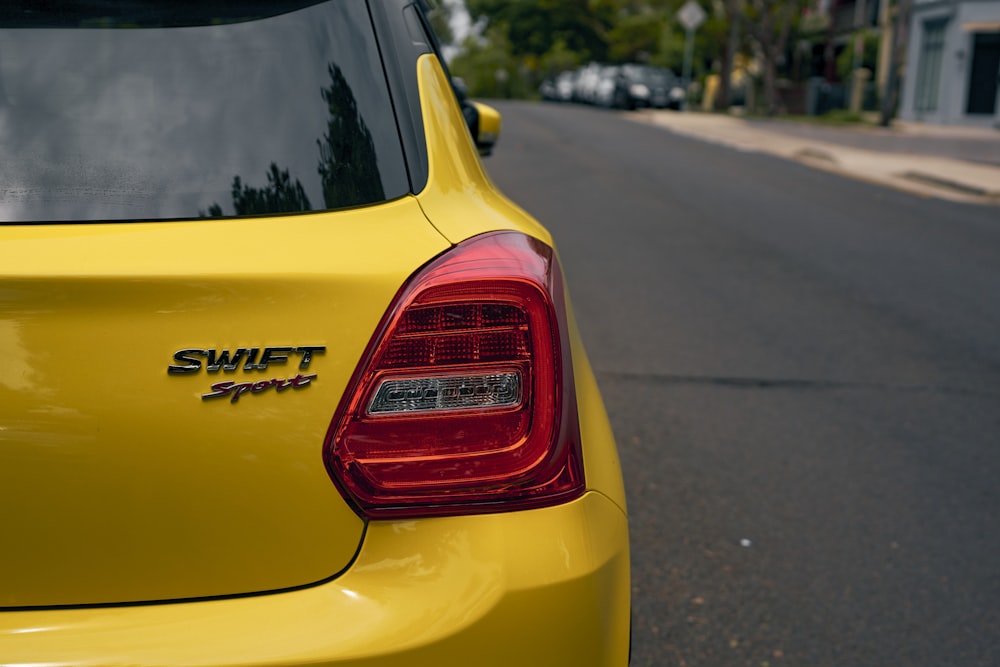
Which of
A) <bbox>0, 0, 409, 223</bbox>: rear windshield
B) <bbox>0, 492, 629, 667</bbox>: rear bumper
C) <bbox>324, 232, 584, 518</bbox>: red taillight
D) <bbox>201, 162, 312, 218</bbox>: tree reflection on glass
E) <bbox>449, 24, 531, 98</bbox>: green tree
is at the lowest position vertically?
<bbox>449, 24, 531, 98</bbox>: green tree

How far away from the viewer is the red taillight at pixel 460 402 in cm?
156

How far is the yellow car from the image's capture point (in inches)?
58.0

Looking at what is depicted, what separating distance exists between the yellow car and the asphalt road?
151 cm

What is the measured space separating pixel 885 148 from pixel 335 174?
22.2m

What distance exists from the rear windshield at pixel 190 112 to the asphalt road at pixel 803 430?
1.81 m

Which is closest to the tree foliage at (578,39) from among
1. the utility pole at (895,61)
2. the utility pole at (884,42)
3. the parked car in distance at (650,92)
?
the utility pole at (884,42)

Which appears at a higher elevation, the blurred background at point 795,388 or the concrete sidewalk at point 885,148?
the blurred background at point 795,388

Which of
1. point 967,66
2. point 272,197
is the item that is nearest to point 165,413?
point 272,197

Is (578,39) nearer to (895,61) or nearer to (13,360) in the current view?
(895,61)

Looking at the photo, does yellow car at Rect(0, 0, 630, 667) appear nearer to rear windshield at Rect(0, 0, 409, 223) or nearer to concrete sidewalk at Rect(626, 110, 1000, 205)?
rear windshield at Rect(0, 0, 409, 223)

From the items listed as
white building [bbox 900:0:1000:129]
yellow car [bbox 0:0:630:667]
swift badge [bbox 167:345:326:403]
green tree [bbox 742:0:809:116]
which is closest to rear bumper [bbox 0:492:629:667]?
yellow car [bbox 0:0:630:667]

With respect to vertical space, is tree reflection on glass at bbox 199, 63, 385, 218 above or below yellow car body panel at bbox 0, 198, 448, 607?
above

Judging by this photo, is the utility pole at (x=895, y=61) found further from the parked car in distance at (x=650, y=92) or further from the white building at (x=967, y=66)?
the parked car in distance at (x=650, y=92)

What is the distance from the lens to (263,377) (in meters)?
1.48
